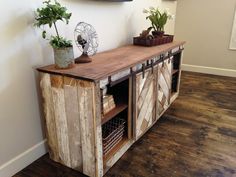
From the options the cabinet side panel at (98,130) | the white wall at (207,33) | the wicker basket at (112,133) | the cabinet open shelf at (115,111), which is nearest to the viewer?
the cabinet side panel at (98,130)

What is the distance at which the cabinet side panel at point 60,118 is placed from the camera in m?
1.55

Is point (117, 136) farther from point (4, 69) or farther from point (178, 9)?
point (178, 9)

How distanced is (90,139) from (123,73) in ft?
1.84

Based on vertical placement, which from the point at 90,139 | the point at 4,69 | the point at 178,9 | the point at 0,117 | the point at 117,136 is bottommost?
the point at 117,136

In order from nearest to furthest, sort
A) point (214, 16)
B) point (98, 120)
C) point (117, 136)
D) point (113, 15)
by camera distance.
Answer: point (98, 120), point (117, 136), point (113, 15), point (214, 16)

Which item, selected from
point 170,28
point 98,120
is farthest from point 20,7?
point 170,28

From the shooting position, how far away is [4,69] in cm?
150

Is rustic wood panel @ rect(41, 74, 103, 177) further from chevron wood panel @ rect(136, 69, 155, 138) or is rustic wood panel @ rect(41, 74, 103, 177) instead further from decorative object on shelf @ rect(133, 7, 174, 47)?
decorative object on shelf @ rect(133, 7, 174, 47)

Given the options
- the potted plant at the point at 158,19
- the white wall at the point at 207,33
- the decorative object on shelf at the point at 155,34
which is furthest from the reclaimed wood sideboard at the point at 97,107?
the white wall at the point at 207,33

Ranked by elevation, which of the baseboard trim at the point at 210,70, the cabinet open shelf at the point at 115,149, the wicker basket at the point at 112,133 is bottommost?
the cabinet open shelf at the point at 115,149

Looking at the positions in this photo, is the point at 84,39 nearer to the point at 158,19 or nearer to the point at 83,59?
the point at 83,59

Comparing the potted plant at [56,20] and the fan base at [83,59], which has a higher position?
the potted plant at [56,20]

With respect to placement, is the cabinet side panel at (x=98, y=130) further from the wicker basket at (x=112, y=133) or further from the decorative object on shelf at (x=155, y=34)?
the decorative object on shelf at (x=155, y=34)

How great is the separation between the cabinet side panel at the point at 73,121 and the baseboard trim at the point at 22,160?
35cm
